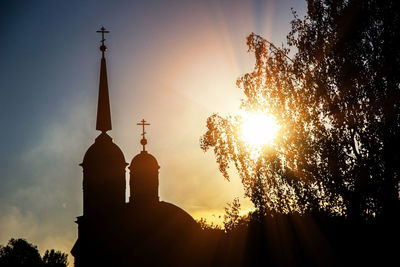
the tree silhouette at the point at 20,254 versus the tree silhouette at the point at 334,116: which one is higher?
the tree silhouette at the point at 20,254

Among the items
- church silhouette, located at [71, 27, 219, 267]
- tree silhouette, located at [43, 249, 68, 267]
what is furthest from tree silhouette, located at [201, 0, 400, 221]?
tree silhouette, located at [43, 249, 68, 267]

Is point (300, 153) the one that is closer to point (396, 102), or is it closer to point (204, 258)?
point (396, 102)

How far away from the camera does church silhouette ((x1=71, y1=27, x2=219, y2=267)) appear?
82.5 feet

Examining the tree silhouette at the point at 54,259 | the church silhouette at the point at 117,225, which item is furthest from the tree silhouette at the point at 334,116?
the tree silhouette at the point at 54,259

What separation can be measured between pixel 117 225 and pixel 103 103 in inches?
293

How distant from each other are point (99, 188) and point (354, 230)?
54.8 ft

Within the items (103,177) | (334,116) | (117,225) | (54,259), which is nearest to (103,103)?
(103,177)

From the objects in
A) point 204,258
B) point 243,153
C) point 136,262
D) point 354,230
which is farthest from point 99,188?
point 354,230

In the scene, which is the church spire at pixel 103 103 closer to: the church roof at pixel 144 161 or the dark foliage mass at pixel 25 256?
the church roof at pixel 144 161

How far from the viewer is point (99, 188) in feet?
84.0

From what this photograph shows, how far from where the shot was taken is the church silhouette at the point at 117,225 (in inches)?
990

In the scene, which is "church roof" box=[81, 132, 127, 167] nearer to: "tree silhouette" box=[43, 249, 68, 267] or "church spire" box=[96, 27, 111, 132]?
"church spire" box=[96, 27, 111, 132]

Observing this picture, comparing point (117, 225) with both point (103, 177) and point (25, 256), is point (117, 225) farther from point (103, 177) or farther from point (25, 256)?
point (25, 256)

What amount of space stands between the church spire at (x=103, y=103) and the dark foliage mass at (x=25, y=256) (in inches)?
1721
